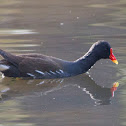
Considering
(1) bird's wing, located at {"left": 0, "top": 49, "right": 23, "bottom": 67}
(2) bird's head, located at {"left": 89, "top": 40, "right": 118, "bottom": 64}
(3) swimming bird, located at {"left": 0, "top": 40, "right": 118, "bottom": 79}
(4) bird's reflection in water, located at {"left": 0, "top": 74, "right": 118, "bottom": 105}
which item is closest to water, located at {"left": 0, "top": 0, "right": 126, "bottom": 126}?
(4) bird's reflection in water, located at {"left": 0, "top": 74, "right": 118, "bottom": 105}

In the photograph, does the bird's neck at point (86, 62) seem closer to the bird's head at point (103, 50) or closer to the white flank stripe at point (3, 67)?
the bird's head at point (103, 50)

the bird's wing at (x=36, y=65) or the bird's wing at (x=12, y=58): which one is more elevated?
the bird's wing at (x=12, y=58)

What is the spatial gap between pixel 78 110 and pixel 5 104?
117cm

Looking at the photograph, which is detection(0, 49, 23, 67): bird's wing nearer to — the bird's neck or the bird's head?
the bird's neck

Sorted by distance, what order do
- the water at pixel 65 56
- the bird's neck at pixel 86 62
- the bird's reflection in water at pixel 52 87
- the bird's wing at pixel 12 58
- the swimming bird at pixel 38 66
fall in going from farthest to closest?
the bird's neck at pixel 86 62 < the swimming bird at pixel 38 66 < the bird's wing at pixel 12 58 < the bird's reflection in water at pixel 52 87 < the water at pixel 65 56

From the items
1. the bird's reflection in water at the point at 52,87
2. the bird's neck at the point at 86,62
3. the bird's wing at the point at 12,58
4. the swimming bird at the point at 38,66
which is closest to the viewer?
the bird's reflection in water at the point at 52,87

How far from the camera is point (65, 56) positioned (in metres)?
10.4

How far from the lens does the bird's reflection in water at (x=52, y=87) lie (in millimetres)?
7934

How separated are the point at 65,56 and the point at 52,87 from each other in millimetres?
1890

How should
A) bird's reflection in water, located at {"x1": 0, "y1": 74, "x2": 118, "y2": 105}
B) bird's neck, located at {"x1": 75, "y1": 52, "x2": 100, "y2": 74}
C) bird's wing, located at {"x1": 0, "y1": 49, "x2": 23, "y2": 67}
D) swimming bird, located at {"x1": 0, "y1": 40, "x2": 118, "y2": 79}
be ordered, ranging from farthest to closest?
bird's neck, located at {"x1": 75, "y1": 52, "x2": 100, "y2": 74} < swimming bird, located at {"x1": 0, "y1": 40, "x2": 118, "y2": 79} < bird's wing, located at {"x1": 0, "y1": 49, "x2": 23, "y2": 67} < bird's reflection in water, located at {"x1": 0, "y1": 74, "x2": 118, "y2": 105}

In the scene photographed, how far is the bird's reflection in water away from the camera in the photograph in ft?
26.0

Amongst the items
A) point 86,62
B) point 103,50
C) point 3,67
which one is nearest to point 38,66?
point 3,67

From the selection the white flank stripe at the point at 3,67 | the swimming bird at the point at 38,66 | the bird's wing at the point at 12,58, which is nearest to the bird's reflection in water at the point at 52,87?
the swimming bird at the point at 38,66

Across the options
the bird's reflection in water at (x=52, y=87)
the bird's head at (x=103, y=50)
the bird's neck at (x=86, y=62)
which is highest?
the bird's head at (x=103, y=50)
